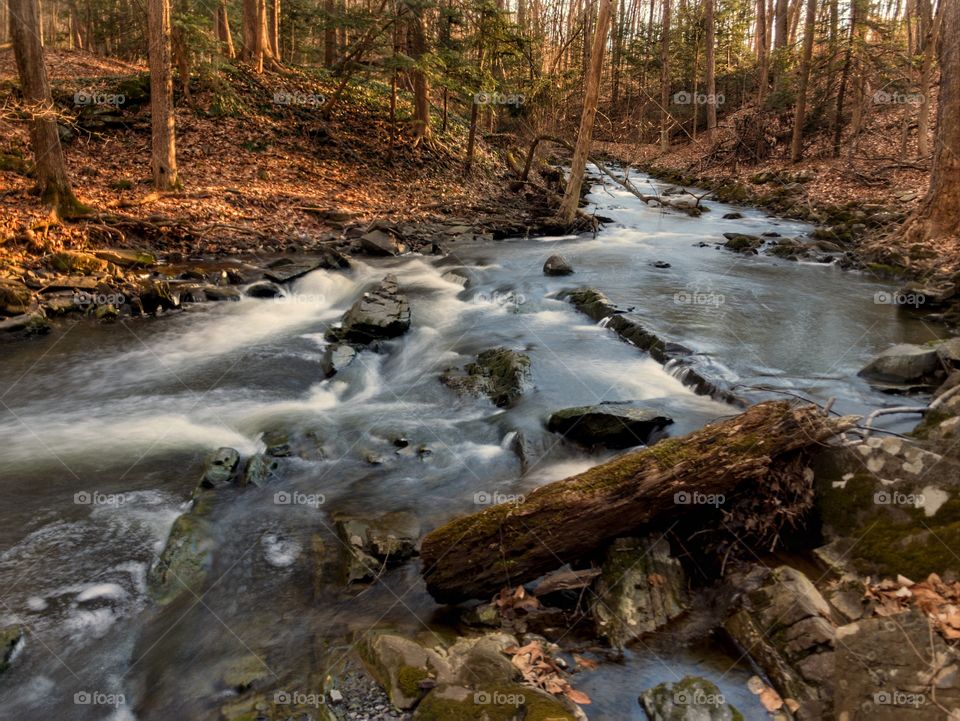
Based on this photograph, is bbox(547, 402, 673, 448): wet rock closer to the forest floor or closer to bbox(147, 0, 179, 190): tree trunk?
the forest floor

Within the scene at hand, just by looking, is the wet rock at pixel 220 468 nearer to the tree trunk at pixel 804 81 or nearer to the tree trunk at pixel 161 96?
the tree trunk at pixel 161 96

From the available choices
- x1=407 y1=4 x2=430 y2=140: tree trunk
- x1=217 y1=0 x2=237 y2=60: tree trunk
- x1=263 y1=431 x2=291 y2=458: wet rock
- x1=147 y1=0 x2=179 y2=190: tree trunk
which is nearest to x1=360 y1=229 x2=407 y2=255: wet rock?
x1=147 y1=0 x2=179 y2=190: tree trunk

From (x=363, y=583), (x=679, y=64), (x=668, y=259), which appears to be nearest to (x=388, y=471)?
(x=363, y=583)

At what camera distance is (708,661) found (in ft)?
13.9

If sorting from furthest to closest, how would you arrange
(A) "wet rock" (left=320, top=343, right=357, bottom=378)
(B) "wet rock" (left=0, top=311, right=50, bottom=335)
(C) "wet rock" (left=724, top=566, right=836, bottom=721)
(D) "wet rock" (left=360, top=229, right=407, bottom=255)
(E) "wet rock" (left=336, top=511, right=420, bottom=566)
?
1. (D) "wet rock" (left=360, top=229, right=407, bottom=255)
2. (B) "wet rock" (left=0, top=311, right=50, bottom=335)
3. (A) "wet rock" (left=320, top=343, right=357, bottom=378)
4. (E) "wet rock" (left=336, top=511, right=420, bottom=566)
5. (C) "wet rock" (left=724, top=566, right=836, bottom=721)

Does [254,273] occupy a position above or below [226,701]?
above

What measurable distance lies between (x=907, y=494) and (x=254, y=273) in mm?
12942

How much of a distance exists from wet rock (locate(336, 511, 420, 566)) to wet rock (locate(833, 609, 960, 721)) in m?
3.45

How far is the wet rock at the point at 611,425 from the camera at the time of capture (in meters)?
7.27

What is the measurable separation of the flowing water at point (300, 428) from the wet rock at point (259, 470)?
0.18 meters

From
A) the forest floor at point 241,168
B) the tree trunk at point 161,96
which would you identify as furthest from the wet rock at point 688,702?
the tree trunk at point 161,96

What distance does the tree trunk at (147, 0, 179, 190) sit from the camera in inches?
593

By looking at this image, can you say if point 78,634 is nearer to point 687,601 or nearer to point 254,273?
point 687,601

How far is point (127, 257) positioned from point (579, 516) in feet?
39.3
